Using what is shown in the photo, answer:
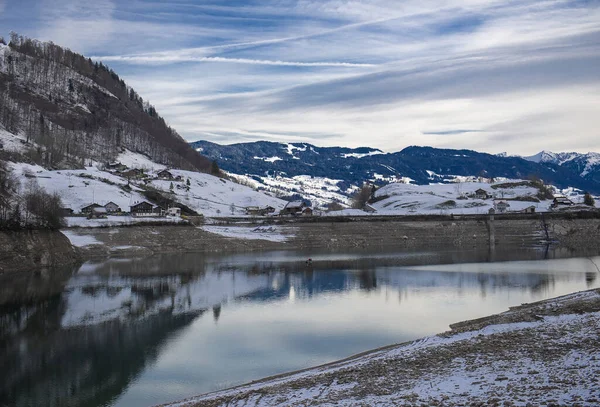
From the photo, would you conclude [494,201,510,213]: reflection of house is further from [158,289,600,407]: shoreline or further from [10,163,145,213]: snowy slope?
[158,289,600,407]: shoreline

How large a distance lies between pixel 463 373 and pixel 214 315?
23924 mm

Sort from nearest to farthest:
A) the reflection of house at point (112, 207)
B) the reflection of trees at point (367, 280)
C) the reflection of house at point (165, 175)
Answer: the reflection of trees at point (367, 280), the reflection of house at point (112, 207), the reflection of house at point (165, 175)

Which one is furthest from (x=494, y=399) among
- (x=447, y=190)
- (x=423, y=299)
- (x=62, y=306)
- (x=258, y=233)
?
(x=447, y=190)


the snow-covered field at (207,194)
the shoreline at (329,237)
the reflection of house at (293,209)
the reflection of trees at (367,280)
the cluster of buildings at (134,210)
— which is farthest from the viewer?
the reflection of house at (293,209)

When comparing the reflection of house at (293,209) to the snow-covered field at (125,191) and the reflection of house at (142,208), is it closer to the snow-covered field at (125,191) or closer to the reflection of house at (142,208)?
the snow-covered field at (125,191)

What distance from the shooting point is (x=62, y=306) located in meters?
42.6

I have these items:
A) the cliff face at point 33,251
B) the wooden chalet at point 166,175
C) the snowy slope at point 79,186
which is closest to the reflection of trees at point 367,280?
the cliff face at point 33,251

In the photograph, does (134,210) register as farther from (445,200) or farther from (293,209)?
(445,200)

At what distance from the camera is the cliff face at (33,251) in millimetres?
60000

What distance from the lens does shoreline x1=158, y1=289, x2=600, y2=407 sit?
15.5 m

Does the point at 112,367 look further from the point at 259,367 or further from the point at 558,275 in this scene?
the point at 558,275

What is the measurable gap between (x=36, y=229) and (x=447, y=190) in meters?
143

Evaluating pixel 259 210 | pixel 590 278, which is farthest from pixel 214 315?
pixel 259 210

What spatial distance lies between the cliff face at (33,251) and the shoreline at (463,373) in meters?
46.0
